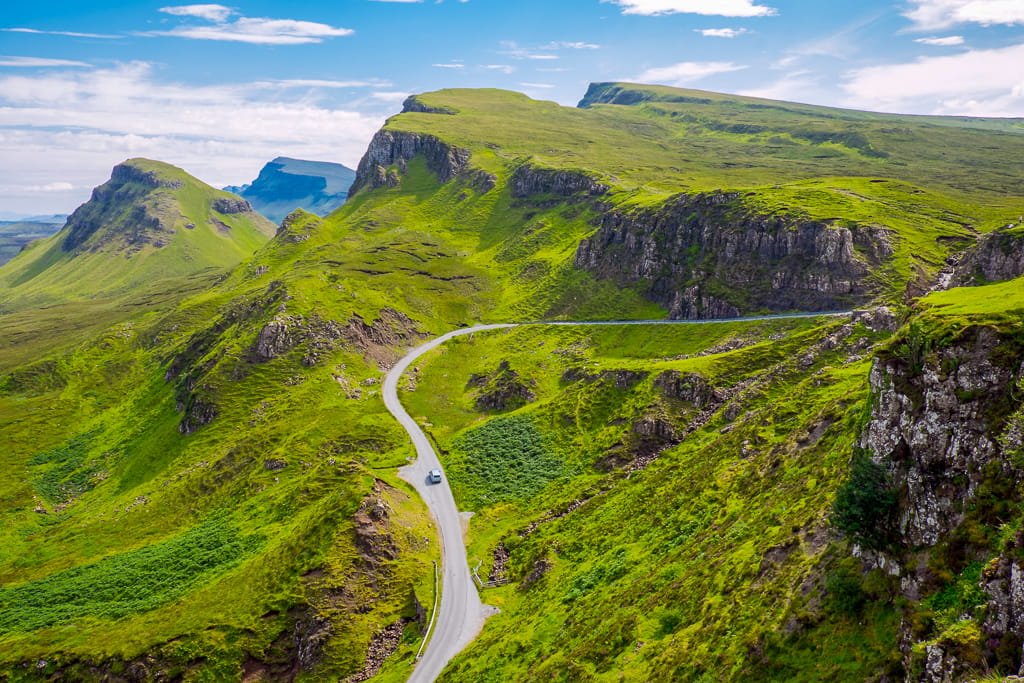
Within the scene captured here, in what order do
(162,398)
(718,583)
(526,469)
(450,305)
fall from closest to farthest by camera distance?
(718,583) → (526,469) → (162,398) → (450,305)

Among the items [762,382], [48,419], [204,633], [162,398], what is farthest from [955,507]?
[48,419]

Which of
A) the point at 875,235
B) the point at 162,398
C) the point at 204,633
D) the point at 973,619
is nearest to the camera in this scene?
the point at 973,619

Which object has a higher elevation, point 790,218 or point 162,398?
point 790,218

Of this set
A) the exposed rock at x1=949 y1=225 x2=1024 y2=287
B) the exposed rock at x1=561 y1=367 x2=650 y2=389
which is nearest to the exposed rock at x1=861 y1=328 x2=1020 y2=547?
the exposed rock at x1=949 y1=225 x2=1024 y2=287

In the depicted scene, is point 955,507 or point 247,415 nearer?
point 955,507

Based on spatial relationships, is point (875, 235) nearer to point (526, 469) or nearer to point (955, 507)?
point (526, 469)

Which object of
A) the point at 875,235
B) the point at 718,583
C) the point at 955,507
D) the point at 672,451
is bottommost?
the point at 672,451
